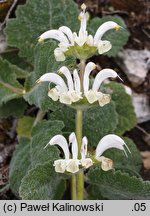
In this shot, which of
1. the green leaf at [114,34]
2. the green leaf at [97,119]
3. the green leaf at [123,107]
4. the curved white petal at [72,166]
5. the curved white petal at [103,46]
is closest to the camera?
the curved white petal at [72,166]

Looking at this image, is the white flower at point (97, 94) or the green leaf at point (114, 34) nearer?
the white flower at point (97, 94)

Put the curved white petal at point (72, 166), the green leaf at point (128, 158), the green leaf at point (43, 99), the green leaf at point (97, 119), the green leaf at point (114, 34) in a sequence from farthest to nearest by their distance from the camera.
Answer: the green leaf at point (114, 34)
the green leaf at point (128, 158)
the green leaf at point (97, 119)
the green leaf at point (43, 99)
the curved white petal at point (72, 166)

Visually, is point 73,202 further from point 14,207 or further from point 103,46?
point 103,46

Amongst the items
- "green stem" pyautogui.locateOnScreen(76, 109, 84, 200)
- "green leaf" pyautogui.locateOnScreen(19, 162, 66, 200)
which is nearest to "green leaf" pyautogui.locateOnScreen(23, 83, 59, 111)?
"green stem" pyautogui.locateOnScreen(76, 109, 84, 200)

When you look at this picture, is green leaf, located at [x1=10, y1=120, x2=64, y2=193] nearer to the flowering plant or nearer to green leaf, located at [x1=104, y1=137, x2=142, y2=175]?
the flowering plant

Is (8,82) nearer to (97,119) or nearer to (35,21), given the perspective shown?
(35,21)

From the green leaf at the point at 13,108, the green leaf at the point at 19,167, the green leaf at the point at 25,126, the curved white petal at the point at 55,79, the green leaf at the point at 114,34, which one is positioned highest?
the green leaf at the point at 114,34

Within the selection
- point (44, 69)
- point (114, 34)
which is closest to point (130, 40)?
point (114, 34)

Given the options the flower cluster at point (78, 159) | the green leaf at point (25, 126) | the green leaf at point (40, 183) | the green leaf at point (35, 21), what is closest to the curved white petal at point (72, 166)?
the flower cluster at point (78, 159)

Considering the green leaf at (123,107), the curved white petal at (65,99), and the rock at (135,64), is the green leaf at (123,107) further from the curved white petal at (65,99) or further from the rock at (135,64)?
the curved white petal at (65,99)

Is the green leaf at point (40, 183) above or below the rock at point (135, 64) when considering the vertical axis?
below
